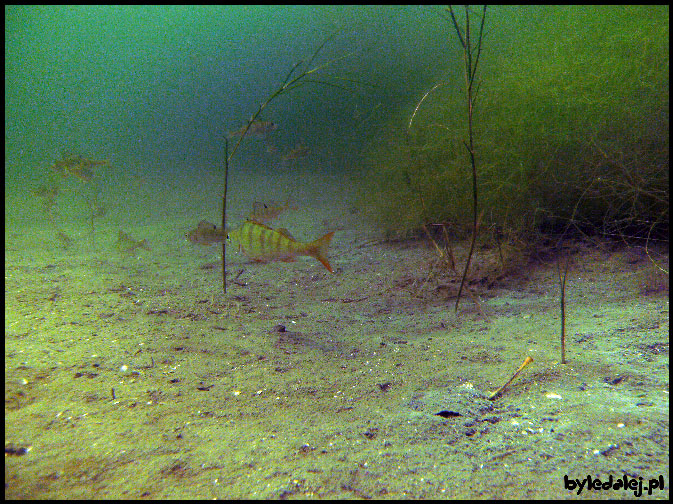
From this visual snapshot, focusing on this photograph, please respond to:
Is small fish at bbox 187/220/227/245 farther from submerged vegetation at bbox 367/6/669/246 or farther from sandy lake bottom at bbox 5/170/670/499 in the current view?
submerged vegetation at bbox 367/6/669/246

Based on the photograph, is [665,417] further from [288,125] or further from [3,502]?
[288,125]

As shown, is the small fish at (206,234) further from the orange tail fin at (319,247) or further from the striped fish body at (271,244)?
the orange tail fin at (319,247)

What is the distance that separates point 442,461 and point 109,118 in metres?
84.7

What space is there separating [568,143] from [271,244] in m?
4.55

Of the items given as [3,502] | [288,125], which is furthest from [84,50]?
[3,502]

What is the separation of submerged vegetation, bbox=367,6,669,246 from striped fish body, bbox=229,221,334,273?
78.9 inches

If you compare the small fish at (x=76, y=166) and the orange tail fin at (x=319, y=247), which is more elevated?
the small fish at (x=76, y=166)

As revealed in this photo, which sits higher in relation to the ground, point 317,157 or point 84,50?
point 84,50

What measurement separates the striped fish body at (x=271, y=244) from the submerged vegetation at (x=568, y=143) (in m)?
2.00

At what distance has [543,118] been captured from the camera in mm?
5219

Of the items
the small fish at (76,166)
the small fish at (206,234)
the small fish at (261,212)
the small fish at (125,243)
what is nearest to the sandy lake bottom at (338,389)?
the small fish at (206,234)

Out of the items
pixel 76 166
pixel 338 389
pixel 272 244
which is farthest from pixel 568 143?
pixel 76 166

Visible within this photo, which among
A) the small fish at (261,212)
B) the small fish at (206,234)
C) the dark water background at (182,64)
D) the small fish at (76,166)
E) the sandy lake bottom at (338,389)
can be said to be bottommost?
the sandy lake bottom at (338,389)

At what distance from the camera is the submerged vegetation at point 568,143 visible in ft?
13.8
